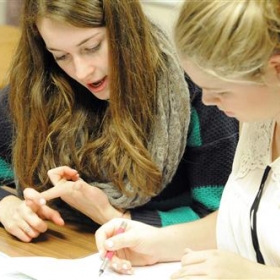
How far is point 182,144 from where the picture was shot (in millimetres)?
1320

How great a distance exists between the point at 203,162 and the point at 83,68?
1.08 feet

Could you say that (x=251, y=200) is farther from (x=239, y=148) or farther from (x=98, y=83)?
(x=98, y=83)

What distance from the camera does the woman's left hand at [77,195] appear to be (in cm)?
125

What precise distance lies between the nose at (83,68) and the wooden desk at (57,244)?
1.05 feet

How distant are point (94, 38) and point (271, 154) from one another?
1.41 ft

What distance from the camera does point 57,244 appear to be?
1210mm

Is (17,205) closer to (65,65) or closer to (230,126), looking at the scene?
(65,65)

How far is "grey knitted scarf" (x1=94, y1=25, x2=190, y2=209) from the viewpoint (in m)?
1.30

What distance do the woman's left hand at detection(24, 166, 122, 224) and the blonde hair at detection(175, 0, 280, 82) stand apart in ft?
1.71

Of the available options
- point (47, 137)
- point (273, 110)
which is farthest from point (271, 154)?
point (47, 137)

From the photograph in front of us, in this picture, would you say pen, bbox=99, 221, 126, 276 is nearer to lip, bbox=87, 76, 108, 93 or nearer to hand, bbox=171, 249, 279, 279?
hand, bbox=171, 249, 279, 279

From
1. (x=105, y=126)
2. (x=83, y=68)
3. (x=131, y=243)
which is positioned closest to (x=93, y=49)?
(x=83, y=68)

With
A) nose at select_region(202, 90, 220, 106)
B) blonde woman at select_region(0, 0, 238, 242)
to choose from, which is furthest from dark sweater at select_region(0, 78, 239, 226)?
nose at select_region(202, 90, 220, 106)

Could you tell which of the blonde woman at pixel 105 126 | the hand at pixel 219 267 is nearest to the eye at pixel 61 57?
the blonde woman at pixel 105 126
